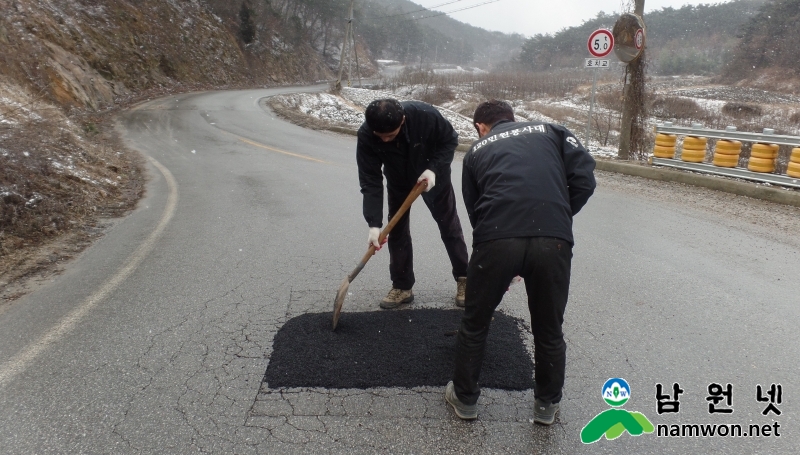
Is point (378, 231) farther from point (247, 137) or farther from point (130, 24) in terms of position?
point (130, 24)

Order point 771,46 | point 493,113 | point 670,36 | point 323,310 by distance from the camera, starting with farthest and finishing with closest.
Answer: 1. point 670,36
2. point 771,46
3. point 323,310
4. point 493,113

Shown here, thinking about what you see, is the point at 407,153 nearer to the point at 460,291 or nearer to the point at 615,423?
the point at 460,291

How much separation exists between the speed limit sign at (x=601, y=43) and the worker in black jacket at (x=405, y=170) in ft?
25.6

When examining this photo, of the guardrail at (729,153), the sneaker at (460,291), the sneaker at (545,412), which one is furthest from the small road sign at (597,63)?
the sneaker at (545,412)

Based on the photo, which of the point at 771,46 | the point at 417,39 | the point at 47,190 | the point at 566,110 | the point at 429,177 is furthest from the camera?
the point at 417,39

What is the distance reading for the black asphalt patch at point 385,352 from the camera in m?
2.98

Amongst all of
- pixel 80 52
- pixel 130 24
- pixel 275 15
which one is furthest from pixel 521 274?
pixel 275 15

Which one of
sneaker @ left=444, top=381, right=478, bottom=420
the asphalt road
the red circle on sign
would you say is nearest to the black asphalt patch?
the asphalt road

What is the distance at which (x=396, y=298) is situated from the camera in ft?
13.3

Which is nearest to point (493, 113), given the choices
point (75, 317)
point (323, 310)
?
point (323, 310)

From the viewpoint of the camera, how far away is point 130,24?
2697cm

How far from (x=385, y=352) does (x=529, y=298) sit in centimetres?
116

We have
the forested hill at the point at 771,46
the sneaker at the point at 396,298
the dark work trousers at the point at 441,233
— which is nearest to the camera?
the dark work trousers at the point at 441,233

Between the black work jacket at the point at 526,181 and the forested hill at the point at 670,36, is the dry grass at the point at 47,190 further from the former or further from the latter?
the forested hill at the point at 670,36
